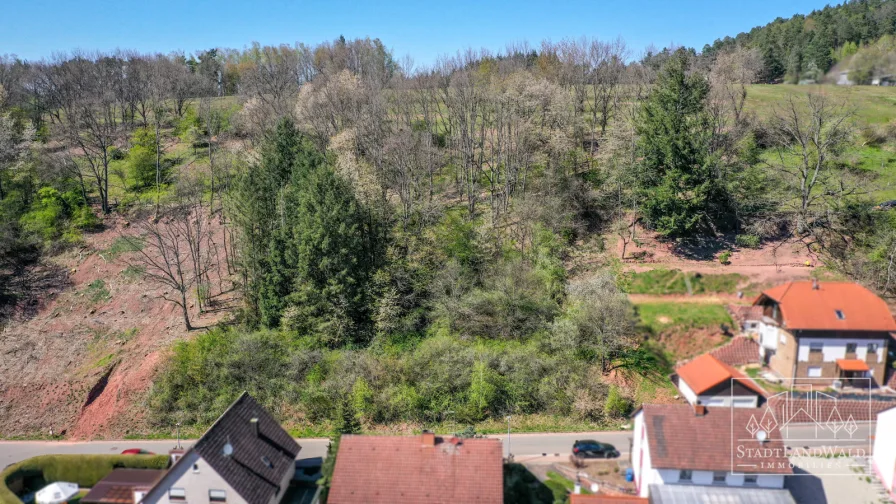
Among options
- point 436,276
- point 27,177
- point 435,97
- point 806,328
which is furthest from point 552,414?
point 27,177

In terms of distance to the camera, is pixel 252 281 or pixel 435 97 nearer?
pixel 252 281

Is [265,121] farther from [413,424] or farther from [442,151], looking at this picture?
[413,424]

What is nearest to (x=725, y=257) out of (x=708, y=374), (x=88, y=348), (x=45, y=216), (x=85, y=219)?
(x=708, y=374)

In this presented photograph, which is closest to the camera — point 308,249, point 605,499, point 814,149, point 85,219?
point 605,499

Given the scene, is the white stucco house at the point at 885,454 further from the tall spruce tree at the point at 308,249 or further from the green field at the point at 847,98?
the tall spruce tree at the point at 308,249

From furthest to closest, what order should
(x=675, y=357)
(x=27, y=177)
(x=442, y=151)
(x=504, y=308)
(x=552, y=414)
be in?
(x=27, y=177) < (x=442, y=151) < (x=504, y=308) < (x=552, y=414) < (x=675, y=357)

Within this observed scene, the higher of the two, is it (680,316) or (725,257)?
(725,257)

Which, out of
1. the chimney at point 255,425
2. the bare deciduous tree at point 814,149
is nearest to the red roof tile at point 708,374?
the bare deciduous tree at point 814,149

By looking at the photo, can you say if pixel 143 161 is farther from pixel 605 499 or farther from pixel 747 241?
pixel 747 241
